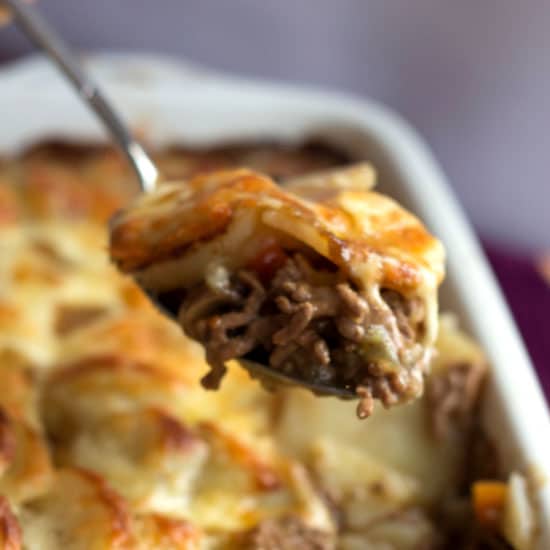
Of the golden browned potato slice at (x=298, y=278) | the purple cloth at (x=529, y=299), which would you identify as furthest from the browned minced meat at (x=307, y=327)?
the purple cloth at (x=529, y=299)

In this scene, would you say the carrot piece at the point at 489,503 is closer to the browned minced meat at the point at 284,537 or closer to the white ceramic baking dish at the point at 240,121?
the browned minced meat at the point at 284,537

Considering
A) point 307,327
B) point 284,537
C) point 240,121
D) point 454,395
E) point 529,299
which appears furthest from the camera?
point 529,299

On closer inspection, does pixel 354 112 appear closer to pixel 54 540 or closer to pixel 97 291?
pixel 97 291

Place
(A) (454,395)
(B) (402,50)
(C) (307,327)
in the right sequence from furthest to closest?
(B) (402,50) → (A) (454,395) → (C) (307,327)

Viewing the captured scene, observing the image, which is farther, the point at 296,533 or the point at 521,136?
the point at 521,136

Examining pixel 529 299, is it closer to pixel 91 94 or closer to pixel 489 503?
pixel 489 503

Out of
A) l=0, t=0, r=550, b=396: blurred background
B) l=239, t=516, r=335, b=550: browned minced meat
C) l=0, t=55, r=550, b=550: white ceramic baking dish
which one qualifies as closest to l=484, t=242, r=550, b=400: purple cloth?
l=0, t=55, r=550, b=550: white ceramic baking dish

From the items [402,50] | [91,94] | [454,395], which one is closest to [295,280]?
[454,395]

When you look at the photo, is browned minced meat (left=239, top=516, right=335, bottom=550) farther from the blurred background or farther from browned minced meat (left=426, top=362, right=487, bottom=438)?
the blurred background

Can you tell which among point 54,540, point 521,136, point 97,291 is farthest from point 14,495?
point 521,136
